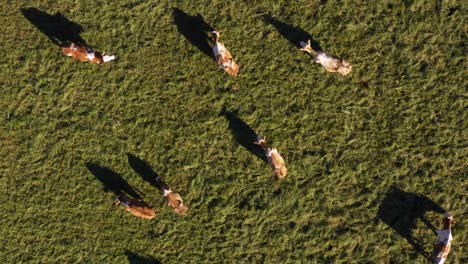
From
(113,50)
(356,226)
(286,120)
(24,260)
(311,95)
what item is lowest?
(24,260)

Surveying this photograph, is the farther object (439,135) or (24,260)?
(24,260)

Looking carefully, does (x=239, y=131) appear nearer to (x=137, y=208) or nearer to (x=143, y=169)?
(x=143, y=169)

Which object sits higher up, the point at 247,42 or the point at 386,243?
the point at 247,42

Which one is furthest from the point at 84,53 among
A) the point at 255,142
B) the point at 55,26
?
the point at 255,142

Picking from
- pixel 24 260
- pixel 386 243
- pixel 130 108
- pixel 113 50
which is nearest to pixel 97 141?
pixel 130 108

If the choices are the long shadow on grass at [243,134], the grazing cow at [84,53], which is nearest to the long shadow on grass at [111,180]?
the grazing cow at [84,53]

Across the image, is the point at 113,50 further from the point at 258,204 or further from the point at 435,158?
the point at 435,158
